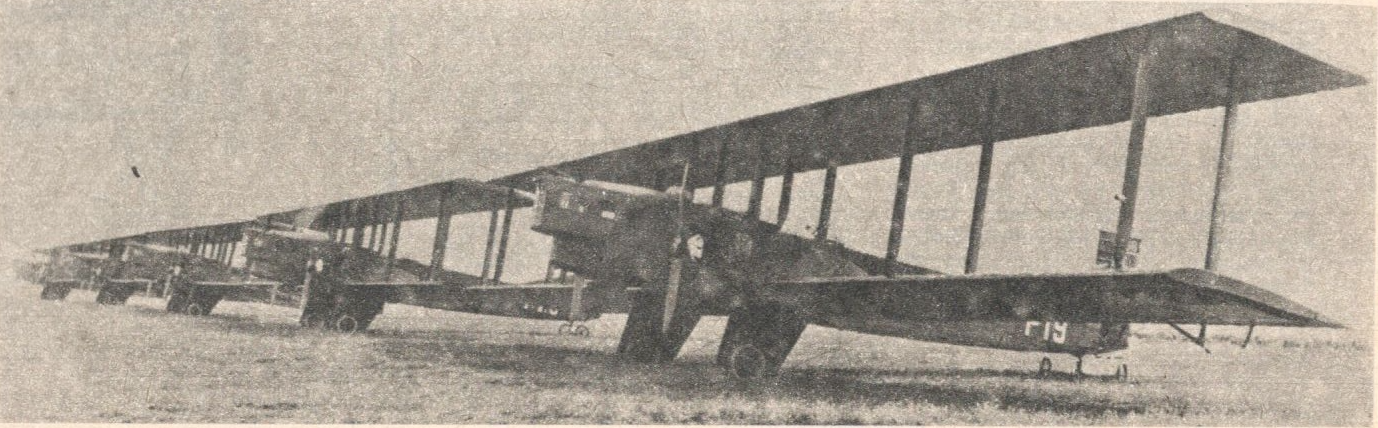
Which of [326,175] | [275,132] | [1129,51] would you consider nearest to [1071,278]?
[1129,51]

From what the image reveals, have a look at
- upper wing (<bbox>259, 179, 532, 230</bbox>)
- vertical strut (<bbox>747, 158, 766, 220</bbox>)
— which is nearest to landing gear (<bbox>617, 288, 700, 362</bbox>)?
vertical strut (<bbox>747, 158, 766, 220</bbox>)

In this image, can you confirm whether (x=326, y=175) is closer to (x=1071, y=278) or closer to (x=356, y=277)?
(x=356, y=277)

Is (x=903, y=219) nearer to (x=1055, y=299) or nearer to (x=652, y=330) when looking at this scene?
(x=1055, y=299)

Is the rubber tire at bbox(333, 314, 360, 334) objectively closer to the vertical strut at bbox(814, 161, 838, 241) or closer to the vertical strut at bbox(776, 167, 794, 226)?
the vertical strut at bbox(776, 167, 794, 226)

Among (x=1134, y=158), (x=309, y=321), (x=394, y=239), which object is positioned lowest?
(x=309, y=321)

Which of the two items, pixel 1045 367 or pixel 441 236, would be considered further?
pixel 441 236

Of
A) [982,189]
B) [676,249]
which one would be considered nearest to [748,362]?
[676,249]
